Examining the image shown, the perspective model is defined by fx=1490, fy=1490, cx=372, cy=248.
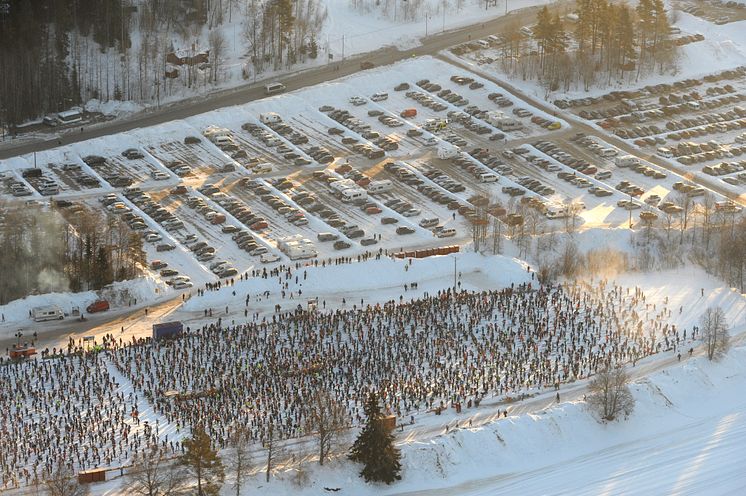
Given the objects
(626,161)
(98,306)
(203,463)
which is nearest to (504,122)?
(626,161)

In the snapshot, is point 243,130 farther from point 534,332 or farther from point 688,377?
point 688,377

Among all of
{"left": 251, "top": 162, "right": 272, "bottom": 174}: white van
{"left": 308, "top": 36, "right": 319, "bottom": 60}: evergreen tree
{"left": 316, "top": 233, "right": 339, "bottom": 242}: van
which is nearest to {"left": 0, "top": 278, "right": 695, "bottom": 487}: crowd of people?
{"left": 316, "top": 233, "right": 339, "bottom": 242}: van

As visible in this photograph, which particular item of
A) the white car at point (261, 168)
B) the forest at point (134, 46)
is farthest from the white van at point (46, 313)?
the forest at point (134, 46)

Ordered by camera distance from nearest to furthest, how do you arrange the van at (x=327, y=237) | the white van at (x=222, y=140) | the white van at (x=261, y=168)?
1. the van at (x=327, y=237)
2. the white van at (x=261, y=168)
3. the white van at (x=222, y=140)

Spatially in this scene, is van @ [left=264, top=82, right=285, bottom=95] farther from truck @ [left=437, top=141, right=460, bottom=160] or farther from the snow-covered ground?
the snow-covered ground

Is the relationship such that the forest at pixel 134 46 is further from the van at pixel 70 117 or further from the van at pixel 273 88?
the van at pixel 273 88

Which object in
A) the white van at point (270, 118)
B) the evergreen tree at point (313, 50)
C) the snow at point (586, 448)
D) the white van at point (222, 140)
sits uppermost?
the evergreen tree at point (313, 50)

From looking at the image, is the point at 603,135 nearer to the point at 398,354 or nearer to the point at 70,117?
the point at 70,117
